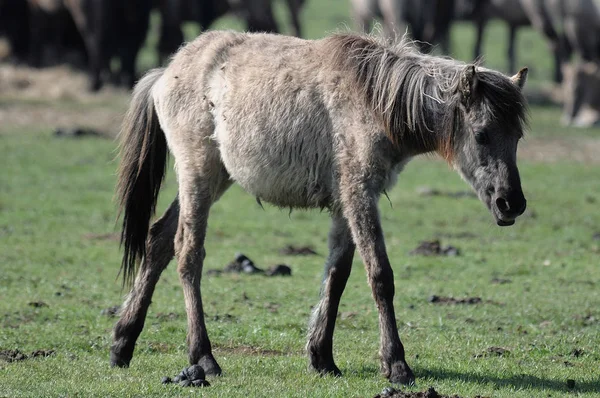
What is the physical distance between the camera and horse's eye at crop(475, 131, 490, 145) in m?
6.09

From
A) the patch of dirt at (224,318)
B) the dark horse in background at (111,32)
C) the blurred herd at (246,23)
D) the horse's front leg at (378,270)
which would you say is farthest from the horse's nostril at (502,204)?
the dark horse in background at (111,32)

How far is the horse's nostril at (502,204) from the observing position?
19.6ft

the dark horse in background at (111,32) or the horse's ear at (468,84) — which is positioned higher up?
the horse's ear at (468,84)

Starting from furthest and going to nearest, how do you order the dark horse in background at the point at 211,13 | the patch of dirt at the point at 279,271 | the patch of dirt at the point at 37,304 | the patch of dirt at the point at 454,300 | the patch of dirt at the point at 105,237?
the dark horse in background at the point at 211,13 → the patch of dirt at the point at 105,237 → the patch of dirt at the point at 279,271 → the patch of dirt at the point at 454,300 → the patch of dirt at the point at 37,304

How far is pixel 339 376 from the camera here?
6543 millimetres

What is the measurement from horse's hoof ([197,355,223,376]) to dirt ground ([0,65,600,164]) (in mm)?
11934

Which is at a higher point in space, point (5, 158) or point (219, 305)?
point (219, 305)

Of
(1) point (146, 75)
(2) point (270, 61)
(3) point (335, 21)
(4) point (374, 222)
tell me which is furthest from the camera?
(3) point (335, 21)

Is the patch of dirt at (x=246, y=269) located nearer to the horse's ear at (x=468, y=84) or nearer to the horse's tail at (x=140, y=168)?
the horse's tail at (x=140, y=168)

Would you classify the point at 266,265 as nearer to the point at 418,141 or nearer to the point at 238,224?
the point at 238,224

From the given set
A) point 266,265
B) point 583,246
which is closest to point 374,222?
point 266,265

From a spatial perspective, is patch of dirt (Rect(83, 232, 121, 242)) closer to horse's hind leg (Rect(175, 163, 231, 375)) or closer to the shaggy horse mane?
horse's hind leg (Rect(175, 163, 231, 375))

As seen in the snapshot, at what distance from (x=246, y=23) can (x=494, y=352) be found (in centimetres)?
1971

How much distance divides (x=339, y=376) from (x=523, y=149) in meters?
12.6
